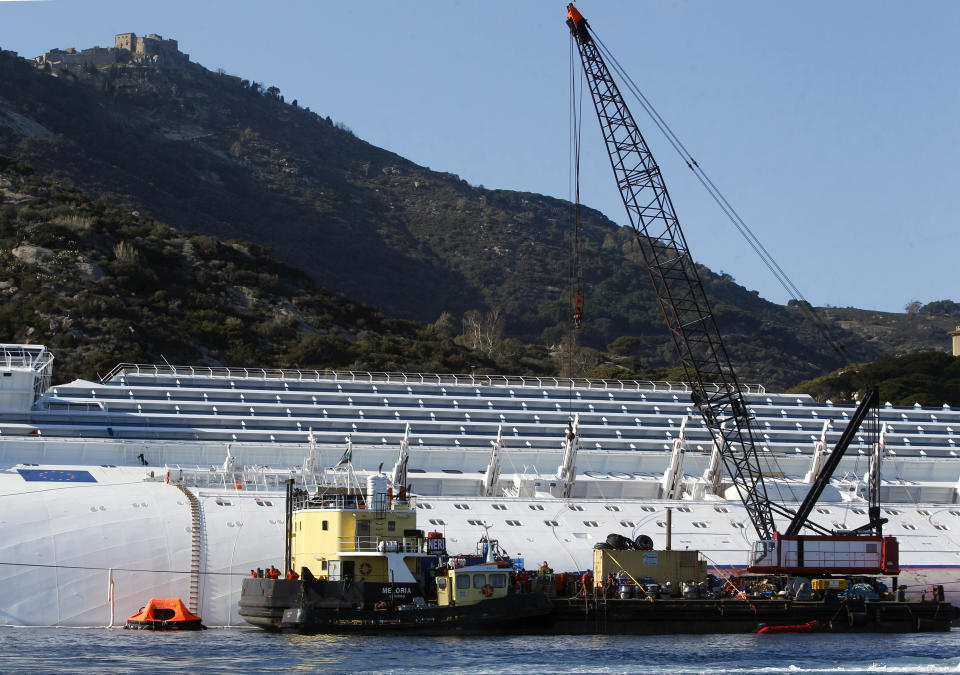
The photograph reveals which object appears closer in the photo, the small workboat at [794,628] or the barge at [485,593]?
the barge at [485,593]

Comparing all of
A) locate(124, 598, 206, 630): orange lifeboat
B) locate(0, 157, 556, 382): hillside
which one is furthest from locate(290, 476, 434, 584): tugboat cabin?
locate(0, 157, 556, 382): hillside

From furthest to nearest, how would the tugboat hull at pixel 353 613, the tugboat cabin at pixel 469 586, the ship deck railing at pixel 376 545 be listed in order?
the ship deck railing at pixel 376 545 → the tugboat cabin at pixel 469 586 → the tugboat hull at pixel 353 613

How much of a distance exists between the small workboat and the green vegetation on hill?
196ft

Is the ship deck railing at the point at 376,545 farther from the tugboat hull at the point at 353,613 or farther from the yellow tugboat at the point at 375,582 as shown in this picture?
the tugboat hull at the point at 353,613

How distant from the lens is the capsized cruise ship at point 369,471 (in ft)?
147

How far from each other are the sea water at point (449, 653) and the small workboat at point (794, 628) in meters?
2.31

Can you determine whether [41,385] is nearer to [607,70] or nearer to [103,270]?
[607,70]

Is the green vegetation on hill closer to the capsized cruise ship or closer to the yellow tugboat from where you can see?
the capsized cruise ship

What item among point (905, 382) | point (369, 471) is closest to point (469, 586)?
point (369, 471)

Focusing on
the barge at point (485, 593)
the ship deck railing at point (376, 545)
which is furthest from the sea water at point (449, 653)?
the ship deck railing at point (376, 545)

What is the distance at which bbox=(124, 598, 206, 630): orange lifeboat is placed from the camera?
43062mm

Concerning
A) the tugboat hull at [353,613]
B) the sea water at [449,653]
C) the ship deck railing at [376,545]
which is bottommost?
the sea water at [449,653]

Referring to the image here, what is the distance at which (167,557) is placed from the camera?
45031 millimetres

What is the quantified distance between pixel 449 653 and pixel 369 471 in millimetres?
21662
